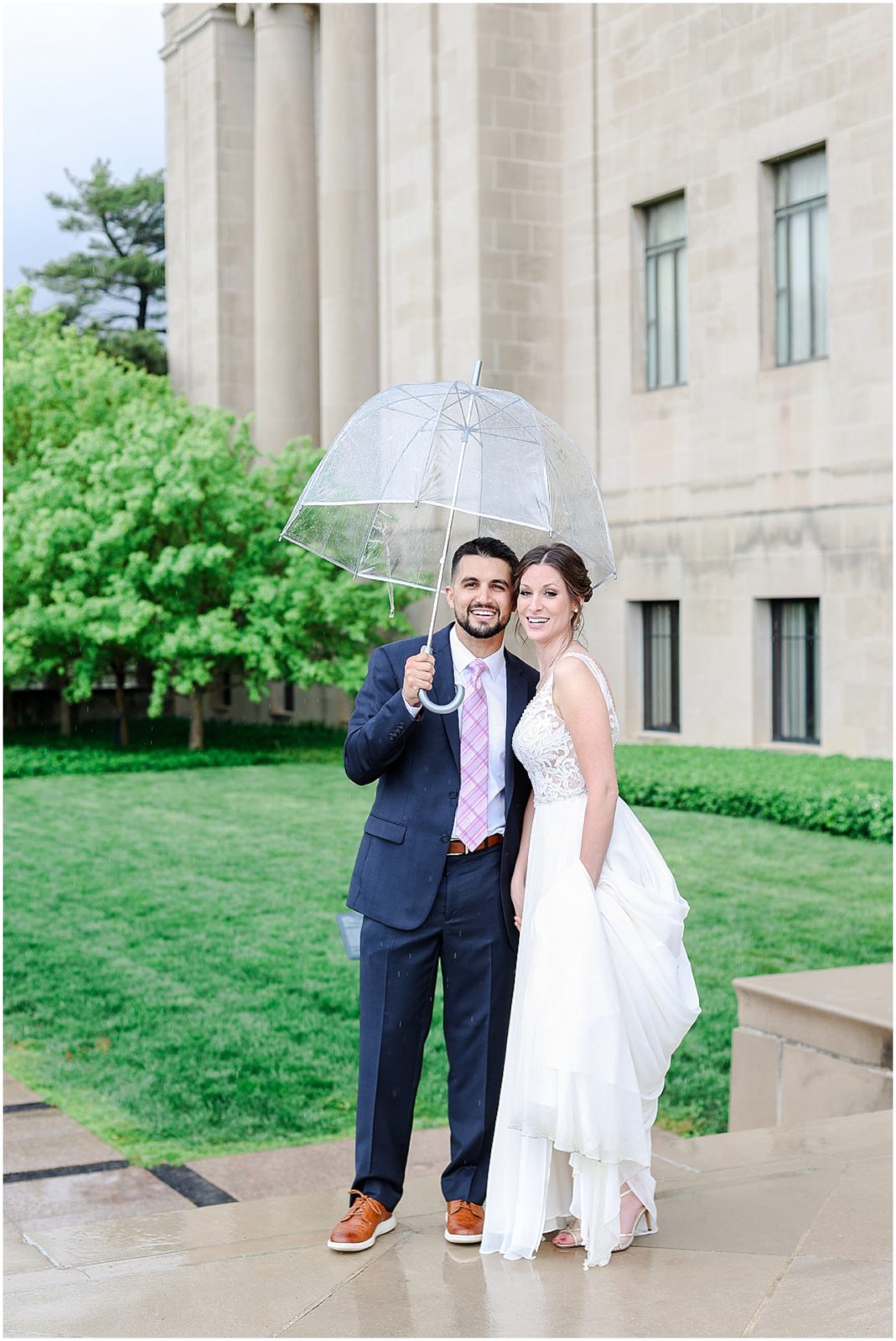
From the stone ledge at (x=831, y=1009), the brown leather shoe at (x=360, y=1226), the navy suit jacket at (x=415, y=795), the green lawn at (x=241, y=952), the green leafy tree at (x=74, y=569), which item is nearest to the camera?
the brown leather shoe at (x=360, y=1226)

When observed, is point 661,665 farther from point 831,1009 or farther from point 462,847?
point 462,847

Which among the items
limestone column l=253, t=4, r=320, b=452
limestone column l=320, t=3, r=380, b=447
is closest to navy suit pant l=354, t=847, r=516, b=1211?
limestone column l=320, t=3, r=380, b=447

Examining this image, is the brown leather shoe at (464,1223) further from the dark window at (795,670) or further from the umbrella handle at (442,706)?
the dark window at (795,670)

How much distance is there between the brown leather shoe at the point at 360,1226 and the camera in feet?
15.7

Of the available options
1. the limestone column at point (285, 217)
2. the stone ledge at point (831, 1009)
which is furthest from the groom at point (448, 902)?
the limestone column at point (285, 217)

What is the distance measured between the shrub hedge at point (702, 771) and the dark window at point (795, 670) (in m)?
0.59

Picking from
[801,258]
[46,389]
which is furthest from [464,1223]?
[46,389]

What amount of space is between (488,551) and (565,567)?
0.81ft

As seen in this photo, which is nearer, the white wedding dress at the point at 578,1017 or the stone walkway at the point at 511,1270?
the stone walkway at the point at 511,1270

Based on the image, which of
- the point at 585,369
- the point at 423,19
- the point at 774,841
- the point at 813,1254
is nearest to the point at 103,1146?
the point at 813,1254

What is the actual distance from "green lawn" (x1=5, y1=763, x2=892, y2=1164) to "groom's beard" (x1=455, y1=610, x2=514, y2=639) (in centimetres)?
367

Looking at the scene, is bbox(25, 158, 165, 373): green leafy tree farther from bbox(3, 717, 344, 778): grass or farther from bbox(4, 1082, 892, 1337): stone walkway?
bbox(4, 1082, 892, 1337): stone walkway

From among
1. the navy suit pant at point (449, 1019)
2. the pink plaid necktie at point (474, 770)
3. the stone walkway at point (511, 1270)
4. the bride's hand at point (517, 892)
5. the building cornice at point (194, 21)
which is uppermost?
the building cornice at point (194, 21)

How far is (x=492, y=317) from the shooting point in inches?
954
